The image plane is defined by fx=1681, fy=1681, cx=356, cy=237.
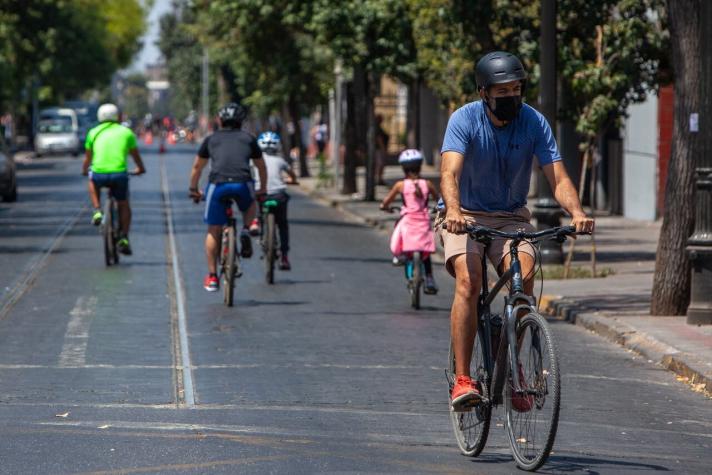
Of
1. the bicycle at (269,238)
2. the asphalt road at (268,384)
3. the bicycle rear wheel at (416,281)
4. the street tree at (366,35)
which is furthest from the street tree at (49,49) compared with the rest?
the bicycle rear wheel at (416,281)

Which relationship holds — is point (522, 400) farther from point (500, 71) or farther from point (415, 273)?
point (415, 273)

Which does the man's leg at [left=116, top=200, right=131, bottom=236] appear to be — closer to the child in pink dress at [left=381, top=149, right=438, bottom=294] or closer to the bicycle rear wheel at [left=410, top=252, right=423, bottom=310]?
the child in pink dress at [left=381, top=149, right=438, bottom=294]

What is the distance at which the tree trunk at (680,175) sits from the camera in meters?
13.6

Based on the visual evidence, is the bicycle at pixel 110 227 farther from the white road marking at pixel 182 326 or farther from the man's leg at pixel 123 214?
the white road marking at pixel 182 326

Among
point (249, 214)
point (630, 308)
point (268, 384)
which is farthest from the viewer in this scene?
point (249, 214)

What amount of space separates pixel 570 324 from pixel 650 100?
14.3 metres

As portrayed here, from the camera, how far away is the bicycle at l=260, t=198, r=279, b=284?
55.8 ft

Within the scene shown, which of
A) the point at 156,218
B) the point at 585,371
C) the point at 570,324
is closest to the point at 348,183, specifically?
the point at 156,218

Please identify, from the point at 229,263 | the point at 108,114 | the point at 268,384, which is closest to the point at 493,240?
the point at 268,384

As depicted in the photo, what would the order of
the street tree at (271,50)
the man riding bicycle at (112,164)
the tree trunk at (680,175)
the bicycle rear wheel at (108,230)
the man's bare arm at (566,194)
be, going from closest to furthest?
the man's bare arm at (566,194)
the tree trunk at (680,175)
the bicycle rear wheel at (108,230)
the man riding bicycle at (112,164)
the street tree at (271,50)

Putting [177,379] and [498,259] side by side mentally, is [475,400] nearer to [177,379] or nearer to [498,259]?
[498,259]

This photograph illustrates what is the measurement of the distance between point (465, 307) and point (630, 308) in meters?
7.30

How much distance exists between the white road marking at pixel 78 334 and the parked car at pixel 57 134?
51774mm

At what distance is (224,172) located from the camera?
15.1 m
